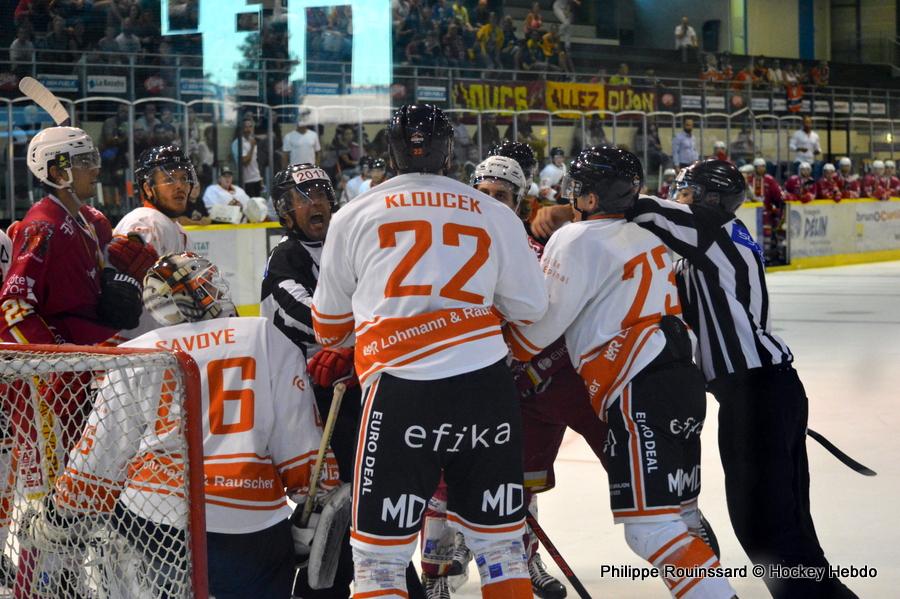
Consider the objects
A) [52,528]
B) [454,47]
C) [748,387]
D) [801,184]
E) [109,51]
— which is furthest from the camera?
[801,184]

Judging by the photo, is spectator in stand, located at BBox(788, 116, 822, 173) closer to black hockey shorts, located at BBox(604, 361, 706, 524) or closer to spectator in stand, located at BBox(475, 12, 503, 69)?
spectator in stand, located at BBox(475, 12, 503, 69)

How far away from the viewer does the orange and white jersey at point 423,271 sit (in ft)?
7.86

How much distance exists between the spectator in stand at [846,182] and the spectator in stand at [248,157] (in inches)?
373

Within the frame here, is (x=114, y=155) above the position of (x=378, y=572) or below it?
above

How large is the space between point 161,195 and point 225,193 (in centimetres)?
711

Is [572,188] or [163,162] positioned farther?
[163,162]

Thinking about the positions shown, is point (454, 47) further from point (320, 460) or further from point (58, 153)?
point (320, 460)

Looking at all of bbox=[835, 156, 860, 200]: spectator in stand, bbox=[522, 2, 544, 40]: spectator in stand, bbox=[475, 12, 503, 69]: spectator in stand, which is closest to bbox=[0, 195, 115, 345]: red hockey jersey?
bbox=[475, 12, 503, 69]: spectator in stand

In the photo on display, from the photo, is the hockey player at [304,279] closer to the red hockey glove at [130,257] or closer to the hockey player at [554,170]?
the red hockey glove at [130,257]

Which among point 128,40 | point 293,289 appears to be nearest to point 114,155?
point 128,40

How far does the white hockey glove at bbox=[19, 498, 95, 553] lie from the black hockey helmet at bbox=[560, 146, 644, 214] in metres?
1.41

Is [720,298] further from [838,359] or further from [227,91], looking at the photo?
[227,91]

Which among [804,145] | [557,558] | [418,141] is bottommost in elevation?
[557,558]

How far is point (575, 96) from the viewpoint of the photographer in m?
16.6
